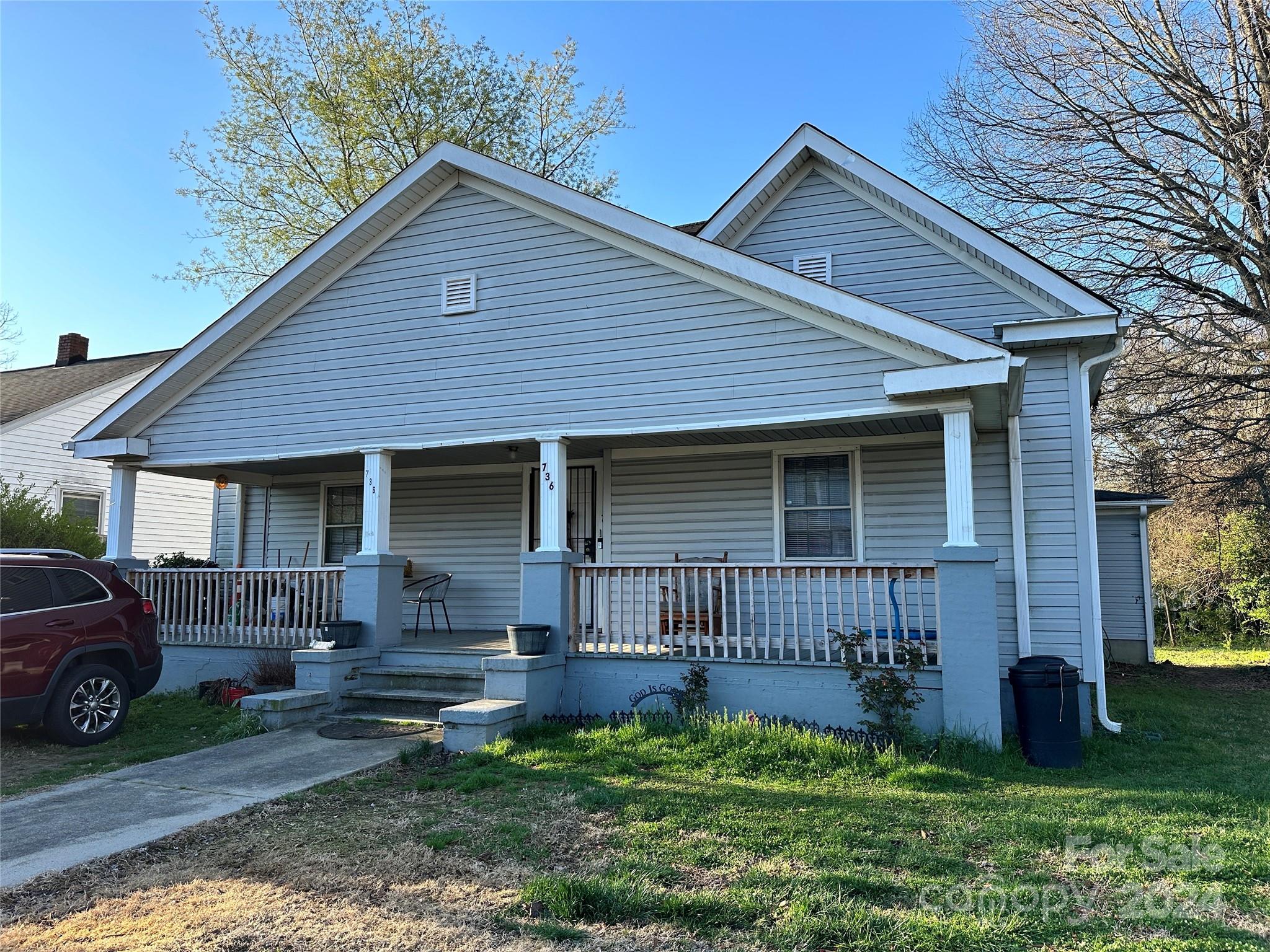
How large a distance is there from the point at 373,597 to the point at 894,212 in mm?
7374

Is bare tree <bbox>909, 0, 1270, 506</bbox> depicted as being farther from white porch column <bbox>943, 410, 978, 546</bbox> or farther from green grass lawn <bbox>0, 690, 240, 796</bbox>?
green grass lawn <bbox>0, 690, 240, 796</bbox>

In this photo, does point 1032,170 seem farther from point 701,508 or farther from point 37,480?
point 37,480

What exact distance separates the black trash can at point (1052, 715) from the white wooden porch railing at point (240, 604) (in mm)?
7108

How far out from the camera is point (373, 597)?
30.8 feet

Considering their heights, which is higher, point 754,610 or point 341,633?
point 754,610

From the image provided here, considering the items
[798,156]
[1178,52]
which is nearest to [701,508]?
[798,156]

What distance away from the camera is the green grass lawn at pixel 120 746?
21.8 ft

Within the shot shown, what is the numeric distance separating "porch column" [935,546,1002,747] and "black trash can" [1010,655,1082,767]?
0.95 feet

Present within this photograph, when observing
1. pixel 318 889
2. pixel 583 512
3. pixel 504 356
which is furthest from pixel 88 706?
pixel 583 512

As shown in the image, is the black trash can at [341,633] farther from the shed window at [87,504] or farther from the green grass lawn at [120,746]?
the shed window at [87,504]

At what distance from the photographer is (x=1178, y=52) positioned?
484 inches

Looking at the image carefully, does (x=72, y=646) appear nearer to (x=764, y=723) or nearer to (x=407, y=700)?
(x=407, y=700)

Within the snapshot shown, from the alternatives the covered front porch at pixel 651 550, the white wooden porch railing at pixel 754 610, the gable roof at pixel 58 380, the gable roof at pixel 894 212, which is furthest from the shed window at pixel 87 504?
the gable roof at pixel 894 212

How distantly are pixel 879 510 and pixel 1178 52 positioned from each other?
8.68 meters
